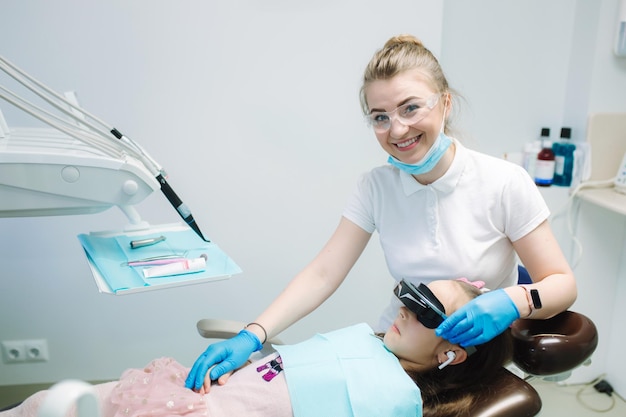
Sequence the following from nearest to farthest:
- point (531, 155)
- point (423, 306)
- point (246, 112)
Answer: point (423, 306) < point (246, 112) < point (531, 155)

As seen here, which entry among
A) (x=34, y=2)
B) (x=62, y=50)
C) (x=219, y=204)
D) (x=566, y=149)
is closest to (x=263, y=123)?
(x=219, y=204)

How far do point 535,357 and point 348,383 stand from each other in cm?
41

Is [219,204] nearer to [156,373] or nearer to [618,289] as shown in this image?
[156,373]

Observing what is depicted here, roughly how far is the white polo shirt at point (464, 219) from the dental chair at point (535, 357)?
0.20m

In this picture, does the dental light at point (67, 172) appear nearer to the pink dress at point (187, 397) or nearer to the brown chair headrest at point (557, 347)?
the pink dress at point (187, 397)

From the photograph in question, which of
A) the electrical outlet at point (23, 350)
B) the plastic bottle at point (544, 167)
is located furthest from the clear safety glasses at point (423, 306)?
the electrical outlet at point (23, 350)

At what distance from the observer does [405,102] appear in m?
1.32

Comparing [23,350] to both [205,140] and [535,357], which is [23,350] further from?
[535,357]

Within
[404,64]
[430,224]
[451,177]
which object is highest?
[404,64]

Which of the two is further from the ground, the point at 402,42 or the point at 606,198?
the point at 402,42

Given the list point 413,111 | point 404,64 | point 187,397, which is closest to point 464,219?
point 413,111

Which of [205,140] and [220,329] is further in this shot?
[205,140]

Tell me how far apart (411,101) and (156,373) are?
35.3 inches

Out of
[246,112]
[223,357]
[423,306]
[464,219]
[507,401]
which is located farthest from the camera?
[246,112]
